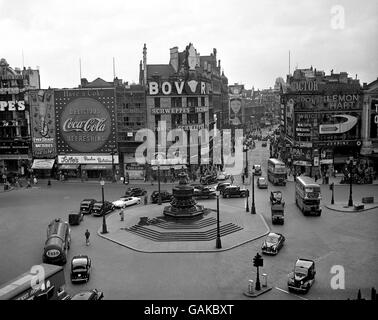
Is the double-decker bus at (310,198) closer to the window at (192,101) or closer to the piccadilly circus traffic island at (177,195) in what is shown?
the piccadilly circus traffic island at (177,195)

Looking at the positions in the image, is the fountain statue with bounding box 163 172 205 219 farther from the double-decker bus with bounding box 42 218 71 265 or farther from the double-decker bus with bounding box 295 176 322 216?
the double-decker bus with bounding box 42 218 71 265

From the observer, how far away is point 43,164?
6581 centimetres

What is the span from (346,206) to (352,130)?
2211 cm

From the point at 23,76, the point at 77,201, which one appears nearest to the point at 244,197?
the point at 77,201

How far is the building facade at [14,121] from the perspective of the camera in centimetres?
6650

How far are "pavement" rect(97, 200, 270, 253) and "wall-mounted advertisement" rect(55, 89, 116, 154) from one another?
2129 cm

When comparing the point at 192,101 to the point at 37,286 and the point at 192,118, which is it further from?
the point at 37,286

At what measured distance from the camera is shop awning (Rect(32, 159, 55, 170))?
65.5 meters

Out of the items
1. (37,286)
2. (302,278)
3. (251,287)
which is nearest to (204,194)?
(251,287)

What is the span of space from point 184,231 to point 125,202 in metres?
12.7

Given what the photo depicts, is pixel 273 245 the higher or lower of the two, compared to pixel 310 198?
lower

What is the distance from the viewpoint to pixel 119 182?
6212 cm

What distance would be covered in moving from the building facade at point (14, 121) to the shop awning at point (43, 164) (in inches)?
74.9

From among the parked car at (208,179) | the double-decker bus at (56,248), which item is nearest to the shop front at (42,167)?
the parked car at (208,179)
